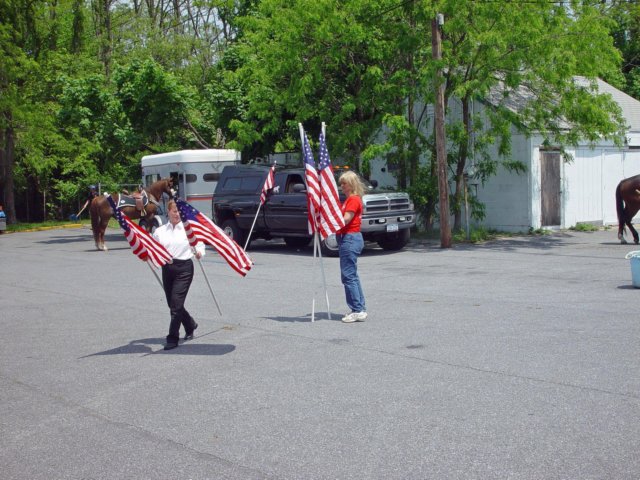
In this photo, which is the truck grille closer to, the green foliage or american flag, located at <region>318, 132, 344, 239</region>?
the green foliage

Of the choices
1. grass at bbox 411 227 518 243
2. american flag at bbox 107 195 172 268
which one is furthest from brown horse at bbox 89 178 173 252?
american flag at bbox 107 195 172 268

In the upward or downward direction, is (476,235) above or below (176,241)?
below

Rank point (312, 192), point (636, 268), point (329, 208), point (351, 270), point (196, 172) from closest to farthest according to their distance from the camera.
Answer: point (351, 270)
point (329, 208)
point (312, 192)
point (636, 268)
point (196, 172)

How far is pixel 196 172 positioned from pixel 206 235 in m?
17.8

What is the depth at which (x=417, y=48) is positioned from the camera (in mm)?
21609

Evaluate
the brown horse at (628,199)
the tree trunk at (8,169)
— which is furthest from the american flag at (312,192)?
the tree trunk at (8,169)

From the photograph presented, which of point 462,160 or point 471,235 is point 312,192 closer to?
point 471,235

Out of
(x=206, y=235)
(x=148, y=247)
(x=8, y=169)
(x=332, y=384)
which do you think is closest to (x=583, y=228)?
(x=206, y=235)

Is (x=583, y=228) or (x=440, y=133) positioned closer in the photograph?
(x=440, y=133)

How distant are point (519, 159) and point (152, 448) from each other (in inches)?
775

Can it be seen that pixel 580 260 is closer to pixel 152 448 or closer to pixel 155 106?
pixel 152 448

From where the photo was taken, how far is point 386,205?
1917 centimetres

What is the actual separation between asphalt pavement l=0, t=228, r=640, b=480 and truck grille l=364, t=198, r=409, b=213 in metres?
5.08

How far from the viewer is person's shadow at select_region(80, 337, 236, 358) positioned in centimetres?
874
